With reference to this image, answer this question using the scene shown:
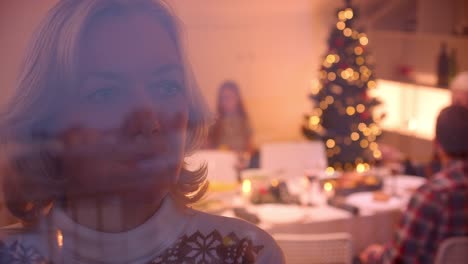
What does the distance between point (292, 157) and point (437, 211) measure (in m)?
0.63

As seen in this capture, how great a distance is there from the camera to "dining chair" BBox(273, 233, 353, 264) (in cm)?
65

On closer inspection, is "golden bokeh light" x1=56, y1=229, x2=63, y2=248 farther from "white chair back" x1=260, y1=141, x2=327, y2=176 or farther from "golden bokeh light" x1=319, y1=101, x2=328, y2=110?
"golden bokeh light" x1=319, y1=101, x2=328, y2=110

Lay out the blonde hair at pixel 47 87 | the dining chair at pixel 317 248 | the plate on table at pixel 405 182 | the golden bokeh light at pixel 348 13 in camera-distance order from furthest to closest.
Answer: the golden bokeh light at pixel 348 13, the plate on table at pixel 405 182, the dining chair at pixel 317 248, the blonde hair at pixel 47 87

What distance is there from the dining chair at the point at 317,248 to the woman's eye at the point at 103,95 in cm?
30

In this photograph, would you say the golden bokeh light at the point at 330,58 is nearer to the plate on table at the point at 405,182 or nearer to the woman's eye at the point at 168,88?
the plate on table at the point at 405,182

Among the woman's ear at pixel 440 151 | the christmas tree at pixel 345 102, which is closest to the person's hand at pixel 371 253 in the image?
the woman's ear at pixel 440 151

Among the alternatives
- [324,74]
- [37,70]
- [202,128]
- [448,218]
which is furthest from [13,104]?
[324,74]

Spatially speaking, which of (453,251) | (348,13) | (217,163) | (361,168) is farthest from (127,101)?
(348,13)

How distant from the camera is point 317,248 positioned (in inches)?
32.9

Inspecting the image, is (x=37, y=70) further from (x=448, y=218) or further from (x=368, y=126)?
(x=368, y=126)

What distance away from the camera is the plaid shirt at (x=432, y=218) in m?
1.02

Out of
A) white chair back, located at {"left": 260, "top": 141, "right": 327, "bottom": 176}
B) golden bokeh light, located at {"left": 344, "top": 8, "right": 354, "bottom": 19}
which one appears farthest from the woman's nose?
golden bokeh light, located at {"left": 344, "top": 8, "right": 354, "bottom": 19}

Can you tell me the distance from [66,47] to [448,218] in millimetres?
849

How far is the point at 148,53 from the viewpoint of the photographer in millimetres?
400
